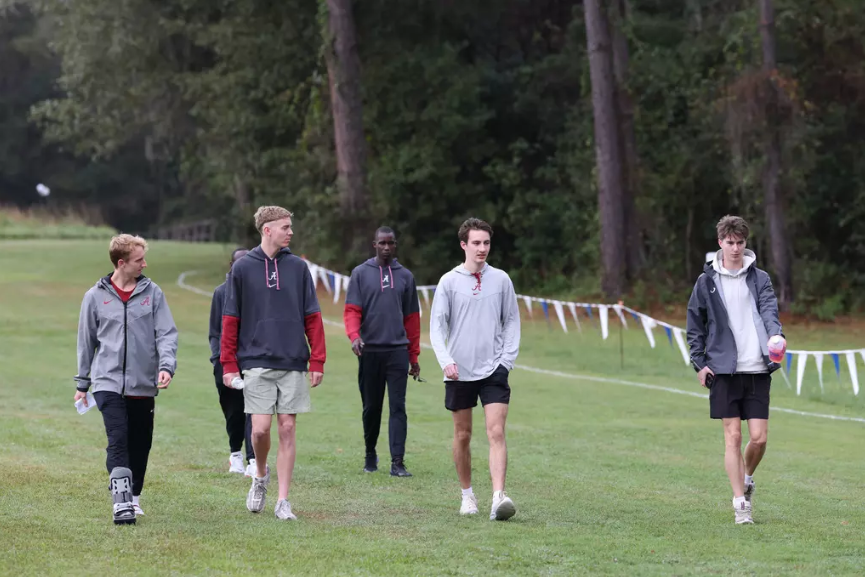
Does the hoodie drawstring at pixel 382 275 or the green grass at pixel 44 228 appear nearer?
the hoodie drawstring at pixel 382 275

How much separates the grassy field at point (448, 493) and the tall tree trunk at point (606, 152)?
12.9 m

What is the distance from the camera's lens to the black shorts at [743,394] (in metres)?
9.09

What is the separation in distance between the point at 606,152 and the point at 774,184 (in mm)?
3922

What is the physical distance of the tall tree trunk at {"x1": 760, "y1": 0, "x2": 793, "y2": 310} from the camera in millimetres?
31688

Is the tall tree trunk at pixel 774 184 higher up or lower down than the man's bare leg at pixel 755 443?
higher up

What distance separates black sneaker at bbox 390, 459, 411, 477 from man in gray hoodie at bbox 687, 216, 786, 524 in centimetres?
319

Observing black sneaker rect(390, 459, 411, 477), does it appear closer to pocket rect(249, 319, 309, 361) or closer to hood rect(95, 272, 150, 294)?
pocket rect(249, 319, 309, 361)

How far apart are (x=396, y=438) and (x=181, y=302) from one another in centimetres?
2168

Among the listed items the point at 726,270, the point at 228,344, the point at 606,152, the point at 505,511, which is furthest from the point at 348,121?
the point at 505,511

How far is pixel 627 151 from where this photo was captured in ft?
113

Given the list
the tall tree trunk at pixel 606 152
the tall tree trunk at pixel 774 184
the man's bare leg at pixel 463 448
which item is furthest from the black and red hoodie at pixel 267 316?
the tall tree trunk at pixel 774 184

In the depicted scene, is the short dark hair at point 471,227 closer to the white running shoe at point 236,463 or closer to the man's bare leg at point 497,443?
the man's bare leg at point 497,443

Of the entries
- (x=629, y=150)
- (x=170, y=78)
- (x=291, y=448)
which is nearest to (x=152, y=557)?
(x=291, y=448)

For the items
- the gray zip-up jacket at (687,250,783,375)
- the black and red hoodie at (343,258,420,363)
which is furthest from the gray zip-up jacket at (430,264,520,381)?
the black and red hoodie at (343,258,420,363)
